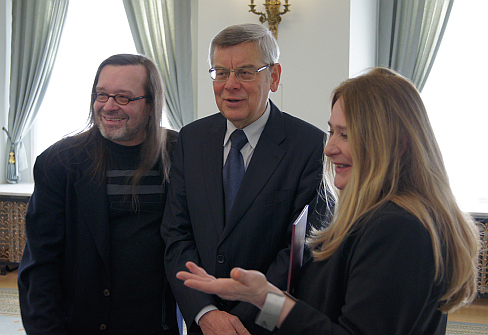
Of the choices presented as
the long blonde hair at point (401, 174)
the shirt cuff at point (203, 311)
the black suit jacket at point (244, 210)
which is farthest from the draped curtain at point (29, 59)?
the long blonde hair at point (401, 174)

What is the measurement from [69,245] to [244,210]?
728 millimetres

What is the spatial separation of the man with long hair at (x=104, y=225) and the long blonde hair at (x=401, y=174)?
94 cm

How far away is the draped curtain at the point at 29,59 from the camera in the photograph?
5645mm

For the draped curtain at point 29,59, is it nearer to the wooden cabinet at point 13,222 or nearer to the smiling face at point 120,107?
the wooden cabinet at point 13,222

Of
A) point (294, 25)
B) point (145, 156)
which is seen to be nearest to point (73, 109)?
point (294, 25)

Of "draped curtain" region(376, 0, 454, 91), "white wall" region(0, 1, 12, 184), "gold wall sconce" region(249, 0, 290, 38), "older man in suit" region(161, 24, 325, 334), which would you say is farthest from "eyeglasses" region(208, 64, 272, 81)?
"white wall" region(0, 1, 12, 184)

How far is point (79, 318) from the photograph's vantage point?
1847mm

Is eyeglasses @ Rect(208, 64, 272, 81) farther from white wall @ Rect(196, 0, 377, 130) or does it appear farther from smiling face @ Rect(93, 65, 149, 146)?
white wall @ Rect(196, 0, 377, 130)

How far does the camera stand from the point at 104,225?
6.02ft

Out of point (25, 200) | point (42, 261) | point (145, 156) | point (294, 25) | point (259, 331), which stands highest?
point (294, 25)

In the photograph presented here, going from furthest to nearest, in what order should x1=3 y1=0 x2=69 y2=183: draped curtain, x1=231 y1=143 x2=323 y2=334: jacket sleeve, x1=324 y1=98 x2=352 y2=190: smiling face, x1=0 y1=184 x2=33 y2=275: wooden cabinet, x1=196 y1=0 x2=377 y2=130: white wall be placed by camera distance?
x1=3 y1=0 x2=69 y2=183: draped curtain → x1=0 y1=184 x2=33 y2=275: wooden cabinet → x1=196 y1=0 x2=377 y2=130: white wall → x1=231 y1=143 x2=323 y2=334: jacket sleeve → x1=324 y1=98 x2=352 y2=190: smiling face

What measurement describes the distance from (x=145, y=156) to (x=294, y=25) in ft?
9.54

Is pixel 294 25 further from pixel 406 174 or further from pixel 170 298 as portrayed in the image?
pixel 406 174

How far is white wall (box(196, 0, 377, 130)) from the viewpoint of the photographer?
Answer: 168 inches
